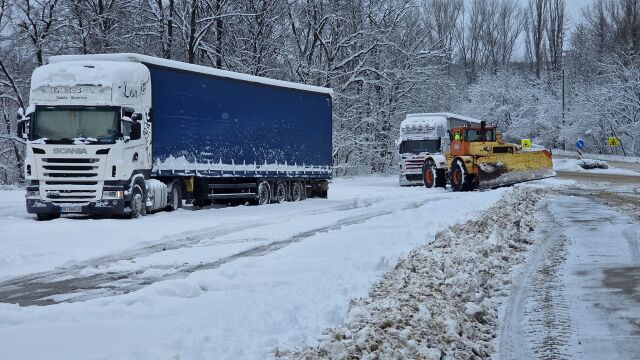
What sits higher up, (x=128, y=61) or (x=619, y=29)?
(x=619, y=29)

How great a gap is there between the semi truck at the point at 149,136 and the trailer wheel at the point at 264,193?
33mm

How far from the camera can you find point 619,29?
3093 inches

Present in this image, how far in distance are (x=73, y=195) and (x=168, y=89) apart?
4042mm

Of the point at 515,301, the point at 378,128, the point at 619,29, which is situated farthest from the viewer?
the point at 619,29

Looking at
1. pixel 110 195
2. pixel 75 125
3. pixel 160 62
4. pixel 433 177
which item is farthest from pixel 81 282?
pixel 433 177

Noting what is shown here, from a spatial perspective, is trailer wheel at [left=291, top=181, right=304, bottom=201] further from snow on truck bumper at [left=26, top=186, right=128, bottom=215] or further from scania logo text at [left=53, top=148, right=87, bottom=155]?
scania logo text at [left=53, top=148, right=87, bottom=155]

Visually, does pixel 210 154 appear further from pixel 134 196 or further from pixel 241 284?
Result: pixel 241 284

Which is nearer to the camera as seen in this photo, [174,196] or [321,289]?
[321,289]

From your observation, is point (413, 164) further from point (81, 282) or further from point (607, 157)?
point (607, 157)

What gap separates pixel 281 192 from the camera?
2472 centimetres

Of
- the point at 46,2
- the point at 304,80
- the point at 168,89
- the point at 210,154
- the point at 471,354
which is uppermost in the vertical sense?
the point at 46,2

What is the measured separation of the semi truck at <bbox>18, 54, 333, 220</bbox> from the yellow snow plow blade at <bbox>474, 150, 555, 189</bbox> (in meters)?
8.77

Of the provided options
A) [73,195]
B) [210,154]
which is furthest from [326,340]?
[210,154]

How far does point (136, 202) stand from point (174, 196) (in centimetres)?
226
